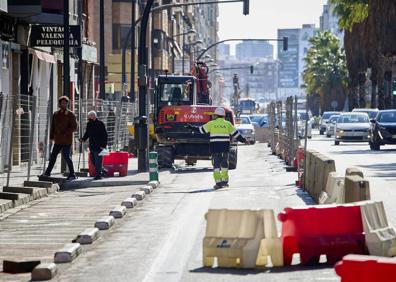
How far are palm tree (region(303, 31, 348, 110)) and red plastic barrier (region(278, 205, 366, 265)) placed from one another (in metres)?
123

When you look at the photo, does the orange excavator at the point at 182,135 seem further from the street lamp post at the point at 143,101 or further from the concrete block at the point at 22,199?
the concrete block at the point at 22,199

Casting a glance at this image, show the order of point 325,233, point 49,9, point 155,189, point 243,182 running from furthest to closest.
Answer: point 49,9, point 243,182, point 155,189, point 325,233

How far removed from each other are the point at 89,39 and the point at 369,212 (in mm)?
44480

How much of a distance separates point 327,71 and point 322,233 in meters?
125

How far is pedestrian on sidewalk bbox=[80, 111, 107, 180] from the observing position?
3278 cm

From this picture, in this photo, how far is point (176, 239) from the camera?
17.5m

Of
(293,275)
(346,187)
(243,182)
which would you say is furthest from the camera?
(243,182)

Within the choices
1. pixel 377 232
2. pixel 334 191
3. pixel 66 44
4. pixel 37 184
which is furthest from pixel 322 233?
pixel 66 44

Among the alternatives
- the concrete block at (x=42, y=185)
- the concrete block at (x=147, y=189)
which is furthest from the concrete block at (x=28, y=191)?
the concrete block at (x=147, y=189)

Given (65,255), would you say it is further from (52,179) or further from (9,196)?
(52,179)

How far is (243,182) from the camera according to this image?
3183cm

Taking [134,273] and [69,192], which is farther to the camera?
[69,192]

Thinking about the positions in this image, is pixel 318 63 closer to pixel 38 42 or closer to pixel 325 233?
pixel 38 42

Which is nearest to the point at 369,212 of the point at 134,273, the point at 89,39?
the point at 134,273
